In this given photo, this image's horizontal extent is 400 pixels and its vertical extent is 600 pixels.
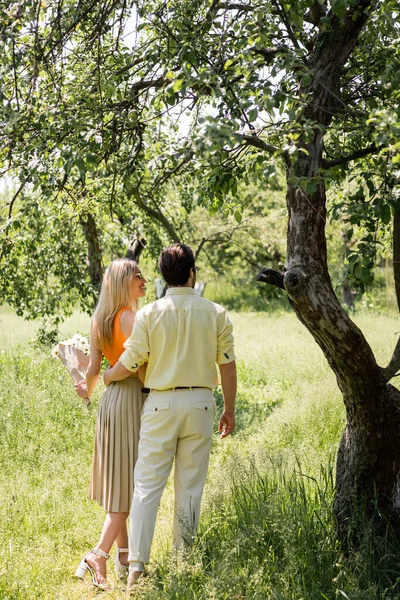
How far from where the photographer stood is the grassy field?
12.8 feet

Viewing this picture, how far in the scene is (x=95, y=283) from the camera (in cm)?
1177

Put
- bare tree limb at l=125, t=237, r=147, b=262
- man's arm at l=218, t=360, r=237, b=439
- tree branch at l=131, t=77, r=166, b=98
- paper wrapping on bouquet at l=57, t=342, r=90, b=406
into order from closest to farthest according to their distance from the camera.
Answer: man's arm at l=218, t=360, r=237, b=439 < tree branch at l=131, t=77, r=166, b=98 < paper wrapping on bouquet at l=57, t=342, r=90, b=406 < bare tree limb at l=125, t=237, r=147, b=262

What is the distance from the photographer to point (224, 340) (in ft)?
14.3

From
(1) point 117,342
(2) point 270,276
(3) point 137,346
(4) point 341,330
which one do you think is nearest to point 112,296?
(1) point 117,342

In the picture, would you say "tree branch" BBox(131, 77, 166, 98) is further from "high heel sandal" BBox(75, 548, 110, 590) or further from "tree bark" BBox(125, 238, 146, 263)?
"tree bark" BBox(125, 238, 146, 263)

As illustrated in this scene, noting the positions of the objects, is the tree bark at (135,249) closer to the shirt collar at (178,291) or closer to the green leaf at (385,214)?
the shirt collar at (178,291)

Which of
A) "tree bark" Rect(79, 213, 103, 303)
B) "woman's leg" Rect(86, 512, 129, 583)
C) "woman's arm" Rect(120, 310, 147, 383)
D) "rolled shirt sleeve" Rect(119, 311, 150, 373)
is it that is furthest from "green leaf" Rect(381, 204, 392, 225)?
"tree bark" Rect(79, 213, 103, 303)

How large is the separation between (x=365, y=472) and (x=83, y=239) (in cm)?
874

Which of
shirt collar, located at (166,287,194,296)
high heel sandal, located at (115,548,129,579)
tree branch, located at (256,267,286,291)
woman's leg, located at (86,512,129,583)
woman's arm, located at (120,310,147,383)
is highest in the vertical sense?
tree branch, located at (256,267,286,291)

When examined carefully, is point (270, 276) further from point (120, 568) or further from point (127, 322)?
point (120, 568)

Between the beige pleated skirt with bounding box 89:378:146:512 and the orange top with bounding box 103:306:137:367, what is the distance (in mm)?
186

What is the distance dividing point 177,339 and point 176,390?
30 cm

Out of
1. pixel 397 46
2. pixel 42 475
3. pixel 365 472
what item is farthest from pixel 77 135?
pixel 42 475

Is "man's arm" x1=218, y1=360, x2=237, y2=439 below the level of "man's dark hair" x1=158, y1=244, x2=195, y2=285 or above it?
below
